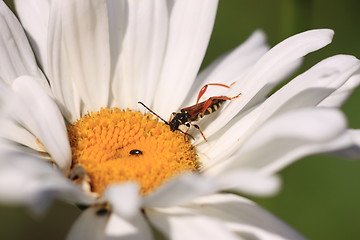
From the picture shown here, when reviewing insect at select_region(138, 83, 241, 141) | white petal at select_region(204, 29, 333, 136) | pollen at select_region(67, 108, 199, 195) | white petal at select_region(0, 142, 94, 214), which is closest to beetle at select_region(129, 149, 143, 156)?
pollen at select_region(67, 108, 199, 195)

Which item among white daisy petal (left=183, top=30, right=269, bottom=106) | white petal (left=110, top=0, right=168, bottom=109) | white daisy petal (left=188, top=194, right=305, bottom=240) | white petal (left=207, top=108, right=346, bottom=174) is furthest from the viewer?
white daisy petal (left=183, top=30, right=269, bottom=106)

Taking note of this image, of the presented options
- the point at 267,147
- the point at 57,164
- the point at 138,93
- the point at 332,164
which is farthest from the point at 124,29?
the point at 332,164

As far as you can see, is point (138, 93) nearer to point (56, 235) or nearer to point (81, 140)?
point (81, 140)

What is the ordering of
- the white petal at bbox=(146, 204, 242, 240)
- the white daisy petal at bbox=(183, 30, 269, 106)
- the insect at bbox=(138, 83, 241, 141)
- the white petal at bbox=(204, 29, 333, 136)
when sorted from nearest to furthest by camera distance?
the white petal at bbox=(146, 204, 242, 240), the white petal at bbox=(204, 29, 333, 136), the insect at bbox=(138, 83, 241, 141), the white daisy petal at bbox=(183, 30, 269, 106)

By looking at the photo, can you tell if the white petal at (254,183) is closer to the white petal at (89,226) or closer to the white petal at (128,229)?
the white petal at (128,229)

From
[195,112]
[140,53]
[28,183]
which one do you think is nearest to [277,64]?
[195,112]

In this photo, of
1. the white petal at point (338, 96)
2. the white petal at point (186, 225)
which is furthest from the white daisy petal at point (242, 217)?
the white petal at point (338, 96)

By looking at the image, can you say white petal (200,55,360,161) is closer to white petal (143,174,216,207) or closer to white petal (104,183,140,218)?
white petal (143,174,216,207)
